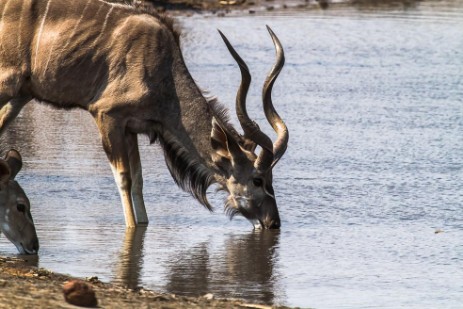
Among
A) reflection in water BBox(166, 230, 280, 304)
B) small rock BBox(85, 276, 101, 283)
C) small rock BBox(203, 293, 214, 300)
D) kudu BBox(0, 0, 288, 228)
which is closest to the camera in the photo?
small rock BBox(203, 293, 214, 300)

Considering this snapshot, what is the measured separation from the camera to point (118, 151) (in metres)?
9.12

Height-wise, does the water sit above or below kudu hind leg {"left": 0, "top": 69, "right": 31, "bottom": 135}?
below

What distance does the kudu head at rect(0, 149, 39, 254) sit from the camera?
794 cm

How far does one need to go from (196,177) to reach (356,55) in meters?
8.05

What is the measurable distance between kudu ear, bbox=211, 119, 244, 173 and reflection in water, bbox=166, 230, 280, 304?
0.57 meters

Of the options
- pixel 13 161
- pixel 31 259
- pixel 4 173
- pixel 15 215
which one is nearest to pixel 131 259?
pixel 31 259

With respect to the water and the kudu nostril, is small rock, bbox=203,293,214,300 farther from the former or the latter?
the kudu nostril

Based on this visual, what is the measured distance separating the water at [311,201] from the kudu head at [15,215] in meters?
0.14

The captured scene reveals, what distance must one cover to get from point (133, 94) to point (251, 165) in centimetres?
93

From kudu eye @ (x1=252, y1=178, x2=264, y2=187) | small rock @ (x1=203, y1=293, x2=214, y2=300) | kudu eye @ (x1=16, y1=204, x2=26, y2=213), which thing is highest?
small rock @ (x1=203, y1=293, x2=214, y2=300)

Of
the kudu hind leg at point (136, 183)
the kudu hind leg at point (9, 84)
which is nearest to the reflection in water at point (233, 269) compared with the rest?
the kudu hind leg at point (136, 183)

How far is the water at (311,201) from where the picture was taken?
7461 mm

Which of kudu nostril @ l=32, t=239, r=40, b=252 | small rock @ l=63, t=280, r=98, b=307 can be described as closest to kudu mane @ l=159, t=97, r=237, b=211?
kudu nostril @ l=32, t=239, r=40, b=252

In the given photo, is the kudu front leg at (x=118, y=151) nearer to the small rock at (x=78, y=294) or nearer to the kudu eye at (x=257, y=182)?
the kudu eye at (x=257, y=182)
